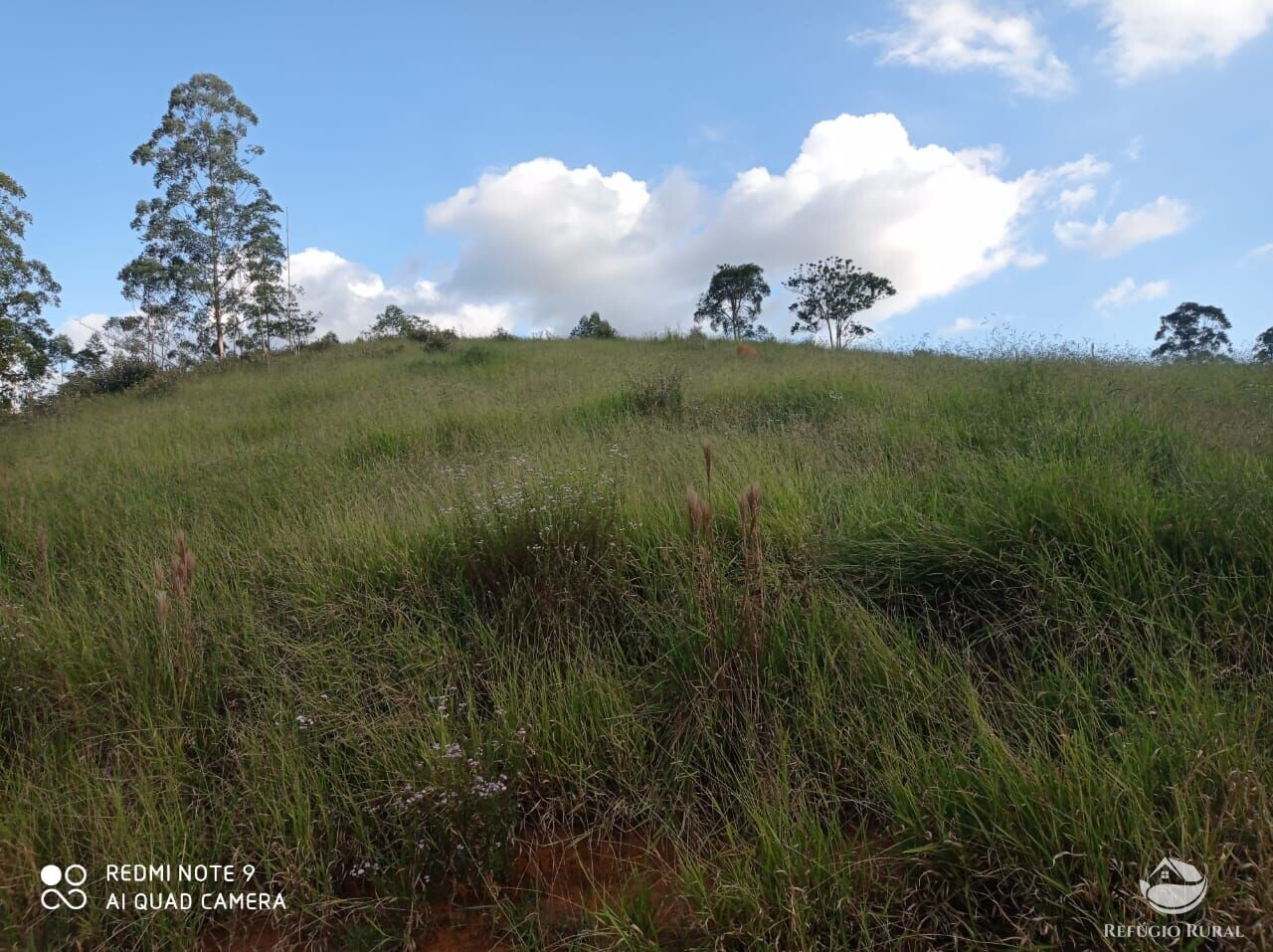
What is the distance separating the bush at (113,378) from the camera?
52.7ft

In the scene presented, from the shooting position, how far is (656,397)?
24.3 ft

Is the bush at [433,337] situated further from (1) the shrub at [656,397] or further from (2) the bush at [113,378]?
(1) the shrub at [656,397]

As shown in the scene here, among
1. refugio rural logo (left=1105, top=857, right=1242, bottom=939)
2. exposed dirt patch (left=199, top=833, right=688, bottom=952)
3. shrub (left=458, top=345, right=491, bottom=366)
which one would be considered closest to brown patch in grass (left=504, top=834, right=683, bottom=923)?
exposed dirt patch (left=199, top=833, right=688, bottom=952)

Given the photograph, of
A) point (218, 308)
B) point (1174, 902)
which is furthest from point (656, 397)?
point (218, 308)

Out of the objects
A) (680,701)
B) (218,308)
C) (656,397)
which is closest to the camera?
(680,701)

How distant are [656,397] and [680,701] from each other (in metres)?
5.35

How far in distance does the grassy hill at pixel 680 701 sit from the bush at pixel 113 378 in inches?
581

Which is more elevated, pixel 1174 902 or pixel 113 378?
pixel 113 378

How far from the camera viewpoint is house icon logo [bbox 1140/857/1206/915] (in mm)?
1406

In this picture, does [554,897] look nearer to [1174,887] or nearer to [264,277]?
[1174,887]

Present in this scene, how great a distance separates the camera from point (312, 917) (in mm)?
1854

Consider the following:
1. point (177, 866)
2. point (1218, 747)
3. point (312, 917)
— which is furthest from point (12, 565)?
point (1218, 747)

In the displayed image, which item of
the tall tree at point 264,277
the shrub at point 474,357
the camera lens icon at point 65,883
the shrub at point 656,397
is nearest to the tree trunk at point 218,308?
the tall tree at point 264,277

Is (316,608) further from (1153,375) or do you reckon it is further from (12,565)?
(1153,375)
